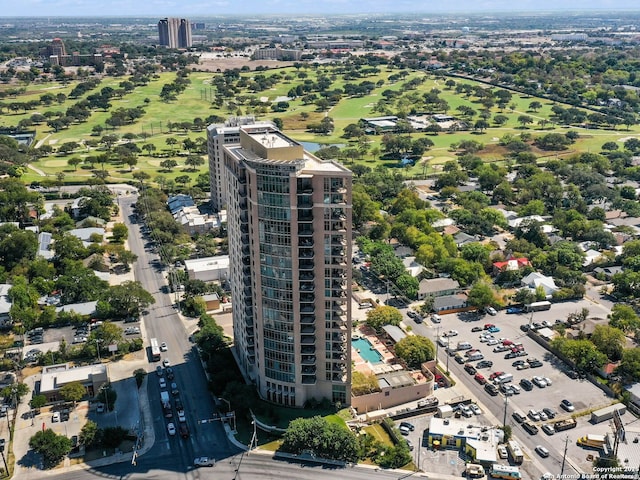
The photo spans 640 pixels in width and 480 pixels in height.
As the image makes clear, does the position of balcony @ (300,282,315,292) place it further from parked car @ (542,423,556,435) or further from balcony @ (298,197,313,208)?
parked car @ (542,423,556,435)

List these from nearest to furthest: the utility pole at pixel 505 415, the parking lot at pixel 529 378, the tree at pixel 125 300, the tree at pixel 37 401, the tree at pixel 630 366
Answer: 1. the parking lot at pixel 529 378
2. the utility pole at pixel 505 415
3. the tree at pixel 37 401
4. the tree at pixel 630 366
5. the tree at pixel 125 300

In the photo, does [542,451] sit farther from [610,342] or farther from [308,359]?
[308,359]

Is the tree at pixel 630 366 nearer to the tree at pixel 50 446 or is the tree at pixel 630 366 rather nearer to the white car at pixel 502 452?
the white car at pixel 502 452

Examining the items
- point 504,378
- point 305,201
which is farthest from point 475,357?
point 305,201

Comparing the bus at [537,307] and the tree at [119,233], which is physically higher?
the tree at [119,233]

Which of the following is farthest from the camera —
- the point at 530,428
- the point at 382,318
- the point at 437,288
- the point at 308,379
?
the point at 437,288

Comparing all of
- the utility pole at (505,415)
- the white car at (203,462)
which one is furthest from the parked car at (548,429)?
the white car at (203,462)
